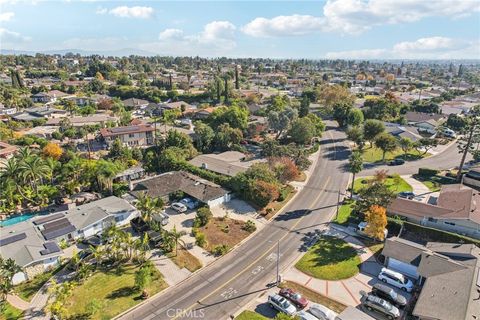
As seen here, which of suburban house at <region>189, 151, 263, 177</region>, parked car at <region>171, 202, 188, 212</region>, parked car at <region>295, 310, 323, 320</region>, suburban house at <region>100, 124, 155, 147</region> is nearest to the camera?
parked car at <region>295, 310, 323, 320</region>

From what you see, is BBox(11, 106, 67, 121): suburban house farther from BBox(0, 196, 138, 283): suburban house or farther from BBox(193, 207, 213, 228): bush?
BBox(193, 207, 213, 228): bush

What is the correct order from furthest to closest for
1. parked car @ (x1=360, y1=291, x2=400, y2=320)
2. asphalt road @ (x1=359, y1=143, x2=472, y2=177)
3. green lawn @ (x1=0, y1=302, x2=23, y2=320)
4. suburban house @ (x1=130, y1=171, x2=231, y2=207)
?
asphalt road @ (x1=359, y1=143, x2=472, y2=177)
suburban house @ (x1=130, y1=171, x2=231, y2=207)
green lawn @ (x1=0, y1=302, x2=23, y2=320)
parked car @ (x1=360, y1=291, x2=400, y2=320)

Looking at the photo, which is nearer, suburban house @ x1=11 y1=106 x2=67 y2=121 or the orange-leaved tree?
the orange-leaved tree

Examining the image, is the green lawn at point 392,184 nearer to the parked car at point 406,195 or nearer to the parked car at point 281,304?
the parked car at point 406,195

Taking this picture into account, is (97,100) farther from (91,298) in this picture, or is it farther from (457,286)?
(457,286)

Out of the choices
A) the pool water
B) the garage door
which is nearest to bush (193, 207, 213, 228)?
the garage door

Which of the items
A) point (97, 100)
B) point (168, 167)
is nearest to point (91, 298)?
point (168, 167)

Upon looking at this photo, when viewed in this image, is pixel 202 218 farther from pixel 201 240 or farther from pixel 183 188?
pixel 183 188

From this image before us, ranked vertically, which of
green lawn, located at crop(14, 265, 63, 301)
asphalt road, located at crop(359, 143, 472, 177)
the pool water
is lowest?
green lawn, located at crop(14, 265, 63, 301)
